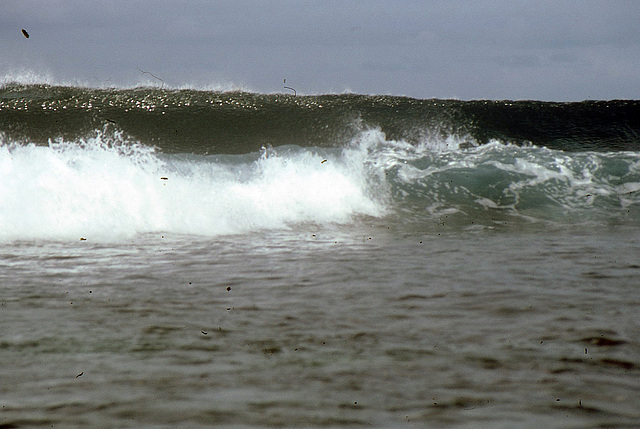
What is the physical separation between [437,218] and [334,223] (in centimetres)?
97

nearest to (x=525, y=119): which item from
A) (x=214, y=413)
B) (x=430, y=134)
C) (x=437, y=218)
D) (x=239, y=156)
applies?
(x=430, y=134)

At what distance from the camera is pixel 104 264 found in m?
3.49

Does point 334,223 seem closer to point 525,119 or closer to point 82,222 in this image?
point 82,222

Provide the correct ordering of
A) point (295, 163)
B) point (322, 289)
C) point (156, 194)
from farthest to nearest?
1. point (295, 163)
2. point (156, 194)
3. point (322, 289)

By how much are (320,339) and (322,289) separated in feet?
2.42

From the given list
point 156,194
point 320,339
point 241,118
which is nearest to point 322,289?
point 320,339

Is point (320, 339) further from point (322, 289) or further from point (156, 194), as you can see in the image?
point (156, 194)

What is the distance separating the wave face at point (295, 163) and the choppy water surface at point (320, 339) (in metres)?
1.62

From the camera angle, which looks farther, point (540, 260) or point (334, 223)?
point (334, 223)

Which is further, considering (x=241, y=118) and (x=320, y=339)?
(x=241, y=118)

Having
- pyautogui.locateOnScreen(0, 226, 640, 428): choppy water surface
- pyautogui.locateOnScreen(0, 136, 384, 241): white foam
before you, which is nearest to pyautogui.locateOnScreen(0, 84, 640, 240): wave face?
pyautogui.locateOnScreen(0, 136, 384, 241): white foam

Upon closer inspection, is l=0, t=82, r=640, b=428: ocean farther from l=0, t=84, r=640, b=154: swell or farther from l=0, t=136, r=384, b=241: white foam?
l=0, t=84, r=640, b=154: swell

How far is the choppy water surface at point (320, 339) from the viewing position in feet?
5.11

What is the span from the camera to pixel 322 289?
2.85 meters
